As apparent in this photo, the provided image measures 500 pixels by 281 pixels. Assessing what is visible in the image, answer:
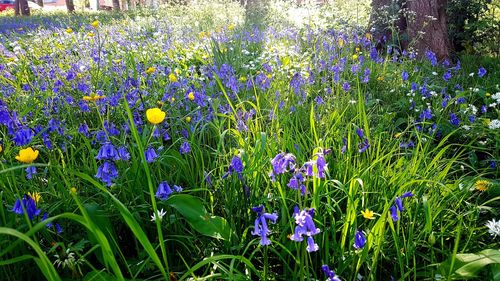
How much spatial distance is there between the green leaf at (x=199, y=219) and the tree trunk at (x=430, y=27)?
15.0ft

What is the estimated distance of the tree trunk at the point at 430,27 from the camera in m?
5.07

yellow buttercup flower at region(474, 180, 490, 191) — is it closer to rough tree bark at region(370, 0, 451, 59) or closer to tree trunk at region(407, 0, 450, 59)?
rough tree bark at region(370, 0, 451, 59)

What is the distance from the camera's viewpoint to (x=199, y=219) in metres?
1.44

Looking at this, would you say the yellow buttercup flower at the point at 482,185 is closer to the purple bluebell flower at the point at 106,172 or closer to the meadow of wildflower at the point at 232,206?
the meadow of wildflower at the point at 232,206

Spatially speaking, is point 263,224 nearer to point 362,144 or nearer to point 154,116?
point 154,116

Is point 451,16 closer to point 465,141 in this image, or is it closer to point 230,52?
point 230,52

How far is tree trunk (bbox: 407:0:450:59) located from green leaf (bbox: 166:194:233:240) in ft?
15.0

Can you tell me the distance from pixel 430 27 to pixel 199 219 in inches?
190

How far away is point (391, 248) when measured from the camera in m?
1.51

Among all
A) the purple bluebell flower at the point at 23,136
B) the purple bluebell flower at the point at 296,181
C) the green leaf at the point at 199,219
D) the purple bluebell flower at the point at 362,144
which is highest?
the purple bluebell flower at the point at 23,136

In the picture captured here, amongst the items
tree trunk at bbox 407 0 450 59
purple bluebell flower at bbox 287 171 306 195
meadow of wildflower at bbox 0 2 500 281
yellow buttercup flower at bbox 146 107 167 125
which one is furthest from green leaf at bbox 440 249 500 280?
tree trunk at bbox 407 0 450 59

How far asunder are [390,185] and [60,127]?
1.52 metres

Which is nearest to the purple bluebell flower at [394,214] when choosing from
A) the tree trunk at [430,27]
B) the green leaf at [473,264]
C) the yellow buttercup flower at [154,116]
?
the green leaf at [473,264]

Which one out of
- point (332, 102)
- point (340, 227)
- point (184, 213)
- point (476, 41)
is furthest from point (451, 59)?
point (184, 213)
